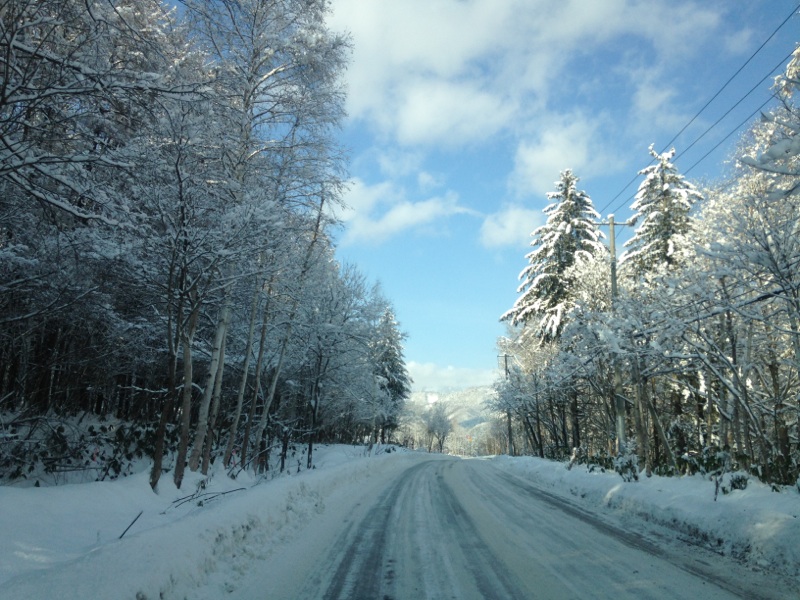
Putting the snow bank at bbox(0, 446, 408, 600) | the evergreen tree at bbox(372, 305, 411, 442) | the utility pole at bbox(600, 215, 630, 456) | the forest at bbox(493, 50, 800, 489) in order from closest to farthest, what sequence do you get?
the snow bank at bbox(0, 446, 408, 600)
the forest at bbox(493, 50, 800, 489)
the utility pole at bbox(600, 215, 630, 456)
the evergreen tree at bbox(372, 305, 411, 442)

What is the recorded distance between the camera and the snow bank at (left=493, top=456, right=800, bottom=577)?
212 inches

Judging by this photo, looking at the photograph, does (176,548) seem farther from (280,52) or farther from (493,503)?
(280,52)

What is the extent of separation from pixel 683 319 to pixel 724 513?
18.2 ft

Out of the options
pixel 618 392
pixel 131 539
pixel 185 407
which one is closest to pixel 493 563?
pixel 131 539

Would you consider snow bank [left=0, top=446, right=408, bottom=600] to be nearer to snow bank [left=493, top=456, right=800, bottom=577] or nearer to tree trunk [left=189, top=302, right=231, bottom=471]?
tree trunk [left=189, top=302, right=231, bottom=471]

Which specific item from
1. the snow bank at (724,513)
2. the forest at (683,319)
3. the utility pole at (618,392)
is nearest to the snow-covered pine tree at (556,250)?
the forest at (683,319)

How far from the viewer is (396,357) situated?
46.2 metres

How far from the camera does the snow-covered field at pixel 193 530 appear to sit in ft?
12.9

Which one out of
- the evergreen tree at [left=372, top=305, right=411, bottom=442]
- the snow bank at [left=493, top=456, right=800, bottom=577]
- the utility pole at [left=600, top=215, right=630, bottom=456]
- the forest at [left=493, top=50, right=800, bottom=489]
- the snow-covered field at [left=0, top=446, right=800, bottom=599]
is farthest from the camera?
the evergreen tree at [left=372, top=305, right=411, bottom=442]

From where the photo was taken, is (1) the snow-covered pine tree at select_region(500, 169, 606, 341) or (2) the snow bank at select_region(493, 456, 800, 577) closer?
Result: (2) the snow bank at select_region(493, 456, 800, 577)

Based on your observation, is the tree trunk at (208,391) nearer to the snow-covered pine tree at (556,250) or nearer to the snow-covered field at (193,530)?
the snow-covered field at (193,530)

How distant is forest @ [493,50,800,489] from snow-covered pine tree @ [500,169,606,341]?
79 mm

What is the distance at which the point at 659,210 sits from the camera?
2575cm

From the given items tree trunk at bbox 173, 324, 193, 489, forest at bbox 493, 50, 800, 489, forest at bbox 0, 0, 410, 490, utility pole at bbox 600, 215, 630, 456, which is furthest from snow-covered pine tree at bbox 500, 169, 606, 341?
tree trunk at bbox 173, 324, 193, 489
